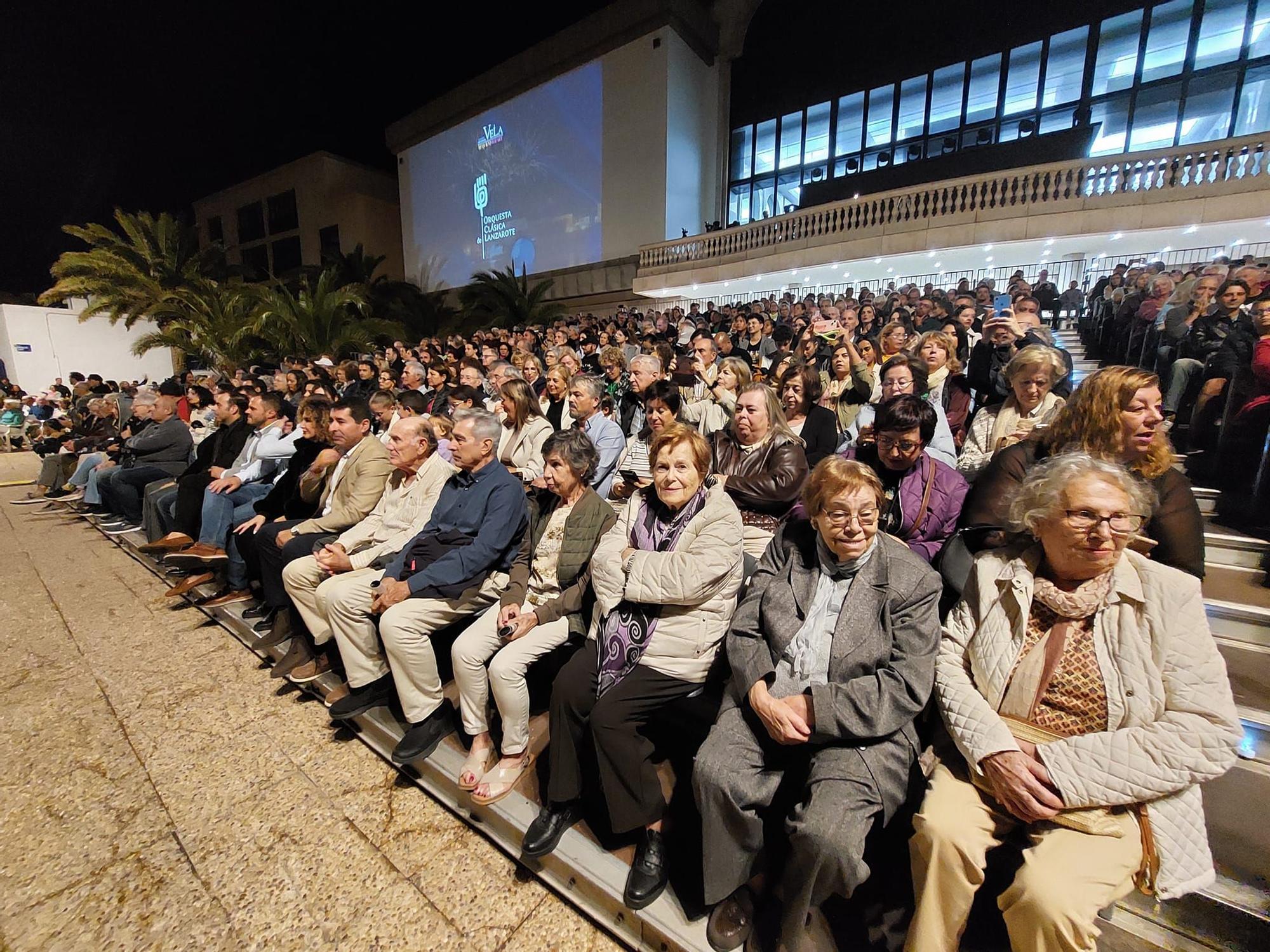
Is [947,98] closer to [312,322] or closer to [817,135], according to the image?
[817,135]

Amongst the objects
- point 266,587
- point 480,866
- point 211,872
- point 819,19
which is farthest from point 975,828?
point 819,19

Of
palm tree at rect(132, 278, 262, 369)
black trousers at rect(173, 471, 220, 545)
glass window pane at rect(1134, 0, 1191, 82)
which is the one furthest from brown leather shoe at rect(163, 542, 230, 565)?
glass window pane at rect(1134, 0, 1191, 82)

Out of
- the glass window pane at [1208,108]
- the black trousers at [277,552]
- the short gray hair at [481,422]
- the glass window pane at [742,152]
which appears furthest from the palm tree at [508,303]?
the glass window pane at [1208,108]

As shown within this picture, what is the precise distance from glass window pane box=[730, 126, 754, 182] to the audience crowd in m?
16.3

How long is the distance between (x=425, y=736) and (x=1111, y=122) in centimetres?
1952

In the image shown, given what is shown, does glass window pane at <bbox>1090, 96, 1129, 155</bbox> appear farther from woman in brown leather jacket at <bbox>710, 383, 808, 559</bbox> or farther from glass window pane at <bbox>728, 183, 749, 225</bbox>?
woman in brown leather jacket at <bbox>710, 383, 808, 559</bbox>

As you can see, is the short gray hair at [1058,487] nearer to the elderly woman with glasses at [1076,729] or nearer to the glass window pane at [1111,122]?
the elderly woman with glasses at [1076,729]

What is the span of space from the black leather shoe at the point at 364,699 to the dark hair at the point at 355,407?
5.72ft

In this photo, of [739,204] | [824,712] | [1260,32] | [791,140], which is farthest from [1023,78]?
[824,712]

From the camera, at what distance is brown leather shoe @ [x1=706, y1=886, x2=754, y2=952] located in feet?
5.12

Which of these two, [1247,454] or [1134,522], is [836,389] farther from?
[1134,522]

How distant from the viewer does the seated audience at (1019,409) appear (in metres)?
2.63

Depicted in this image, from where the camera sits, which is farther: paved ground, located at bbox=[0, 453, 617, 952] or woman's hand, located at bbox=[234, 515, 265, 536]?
woman's hand, located at bbox=[234, 515, 265, 536]

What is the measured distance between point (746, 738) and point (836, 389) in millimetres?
3478
